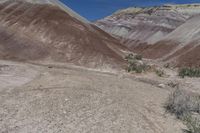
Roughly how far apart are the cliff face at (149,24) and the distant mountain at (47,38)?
44528mm

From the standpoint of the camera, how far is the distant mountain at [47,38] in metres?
31.1

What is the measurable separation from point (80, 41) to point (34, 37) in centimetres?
425

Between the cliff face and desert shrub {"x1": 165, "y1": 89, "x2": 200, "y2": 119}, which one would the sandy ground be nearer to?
desert shrub {"x1": 165, "y1": 89, "x2": 200, "y2": 119}

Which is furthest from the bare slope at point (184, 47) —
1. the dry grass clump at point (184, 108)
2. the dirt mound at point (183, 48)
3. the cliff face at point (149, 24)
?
the cliff face at point (149, 24)

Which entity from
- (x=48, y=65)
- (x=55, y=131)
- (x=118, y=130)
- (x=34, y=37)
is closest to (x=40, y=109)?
(x=55, y=131)

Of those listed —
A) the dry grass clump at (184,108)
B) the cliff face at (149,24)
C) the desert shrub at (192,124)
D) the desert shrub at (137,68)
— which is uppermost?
the cliff face at (149,24)

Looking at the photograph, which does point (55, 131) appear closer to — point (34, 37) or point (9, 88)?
point (9, 88)

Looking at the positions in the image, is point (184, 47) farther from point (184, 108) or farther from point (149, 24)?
point (149, 24)

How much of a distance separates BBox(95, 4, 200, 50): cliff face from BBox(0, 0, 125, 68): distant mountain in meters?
44.5

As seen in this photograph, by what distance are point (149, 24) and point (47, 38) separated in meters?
62.7

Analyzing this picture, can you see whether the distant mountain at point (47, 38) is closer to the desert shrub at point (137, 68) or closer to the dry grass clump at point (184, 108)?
the desert shrub at point (137, 68)

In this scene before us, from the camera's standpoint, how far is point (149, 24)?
309 feet

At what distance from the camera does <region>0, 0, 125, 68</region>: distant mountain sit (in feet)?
102

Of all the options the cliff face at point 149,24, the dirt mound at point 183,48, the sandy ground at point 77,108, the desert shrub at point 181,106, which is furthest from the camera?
the cliff face at point 149,24
